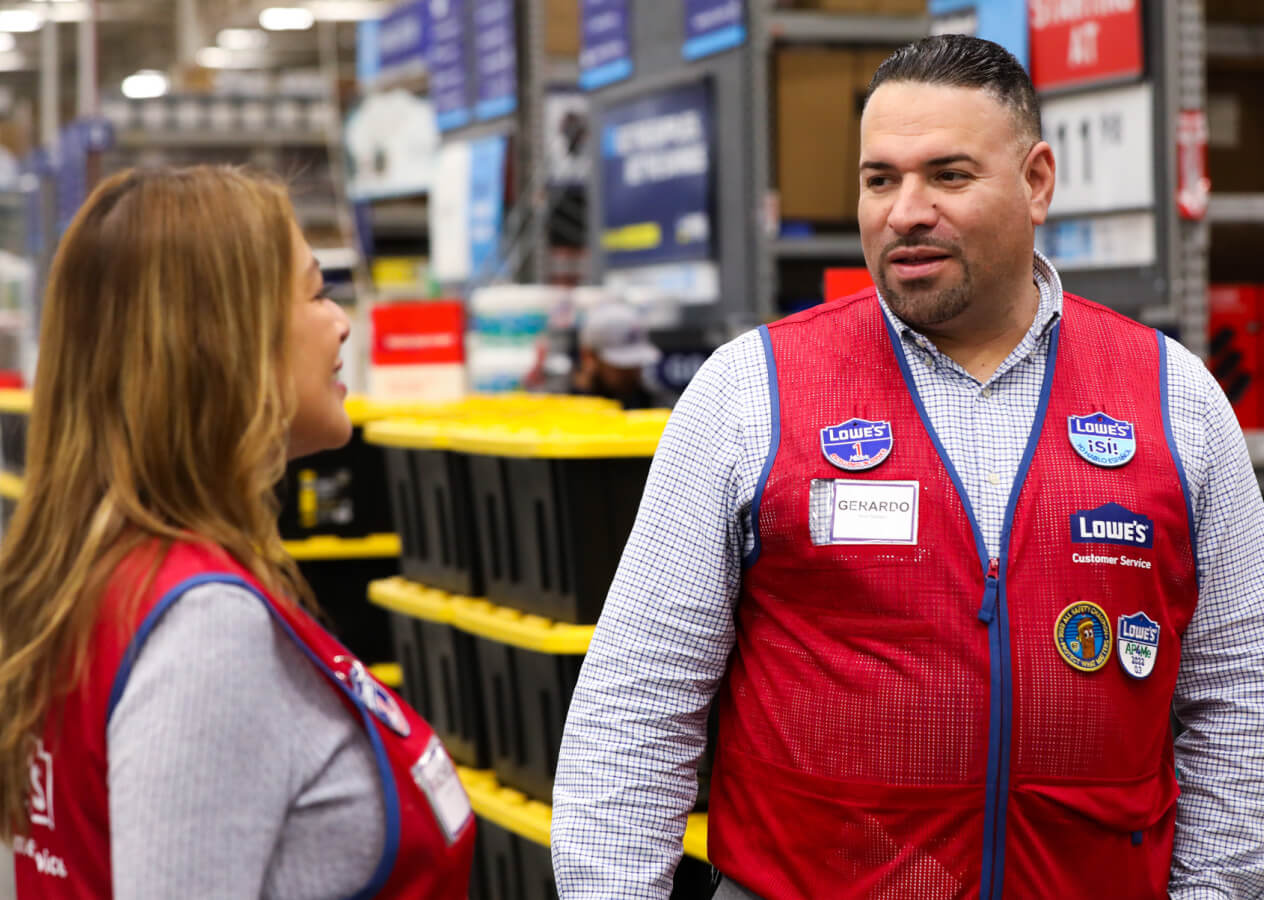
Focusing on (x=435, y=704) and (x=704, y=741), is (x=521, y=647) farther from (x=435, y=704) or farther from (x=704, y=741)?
(x=704, y=741)

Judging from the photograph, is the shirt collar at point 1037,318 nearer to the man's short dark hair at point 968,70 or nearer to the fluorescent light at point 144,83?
the man's short dark hair at point 968,70

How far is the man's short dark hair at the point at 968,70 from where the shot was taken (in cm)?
210

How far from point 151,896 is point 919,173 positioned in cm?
131

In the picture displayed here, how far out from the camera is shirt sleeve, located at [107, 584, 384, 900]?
1.32 m

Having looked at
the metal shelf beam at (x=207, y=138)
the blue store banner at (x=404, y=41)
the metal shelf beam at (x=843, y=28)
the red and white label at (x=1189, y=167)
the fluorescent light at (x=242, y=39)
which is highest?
the fluorescent light at (x=242, y=39)

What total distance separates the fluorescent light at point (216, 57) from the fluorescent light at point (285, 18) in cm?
234

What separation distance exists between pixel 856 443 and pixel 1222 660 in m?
0.59

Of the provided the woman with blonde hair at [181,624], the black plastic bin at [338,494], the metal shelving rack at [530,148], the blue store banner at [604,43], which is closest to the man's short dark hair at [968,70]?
the woman with blonde hair at [181,624]

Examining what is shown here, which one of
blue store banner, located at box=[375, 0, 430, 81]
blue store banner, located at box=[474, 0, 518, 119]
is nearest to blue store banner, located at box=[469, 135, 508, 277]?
blue store banner, located at box=[474, 0, 518, 119]

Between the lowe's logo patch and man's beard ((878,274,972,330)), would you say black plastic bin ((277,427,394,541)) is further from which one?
the lowe's logo patch

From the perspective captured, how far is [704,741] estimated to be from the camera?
2152mm

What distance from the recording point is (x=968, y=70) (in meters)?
2.10

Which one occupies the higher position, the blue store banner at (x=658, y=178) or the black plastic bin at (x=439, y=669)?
the blue store banner at (x=658, y=178)

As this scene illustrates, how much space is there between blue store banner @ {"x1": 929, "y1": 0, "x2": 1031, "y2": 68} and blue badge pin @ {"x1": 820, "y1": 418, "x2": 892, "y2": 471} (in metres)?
→ 2.81
